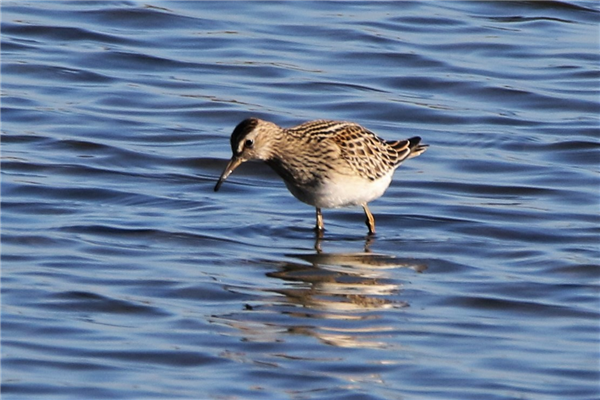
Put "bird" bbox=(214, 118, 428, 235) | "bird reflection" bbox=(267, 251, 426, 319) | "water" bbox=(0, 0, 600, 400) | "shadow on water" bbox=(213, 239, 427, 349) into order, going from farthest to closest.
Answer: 1. "bird" bbox=(214, 118, 428, 235)
2. "bird reflection" bbox=(267, 251, 426, 319)
3. "shadow on water" bbox=(213, 239, 427, 349)
4. "water" bbox=(0, 0, 600, 400)

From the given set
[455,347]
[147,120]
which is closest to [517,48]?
[147,120]

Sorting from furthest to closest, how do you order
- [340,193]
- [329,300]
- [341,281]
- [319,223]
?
[319,223], [340,193], [341,281], [329,300]

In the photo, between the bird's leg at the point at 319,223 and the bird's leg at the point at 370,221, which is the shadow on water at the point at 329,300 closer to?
the bird's leg at the point at 319,223

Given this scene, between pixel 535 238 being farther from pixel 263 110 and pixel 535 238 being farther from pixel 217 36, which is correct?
pixel 217 36

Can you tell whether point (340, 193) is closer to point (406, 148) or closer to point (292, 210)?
point (292, 210)

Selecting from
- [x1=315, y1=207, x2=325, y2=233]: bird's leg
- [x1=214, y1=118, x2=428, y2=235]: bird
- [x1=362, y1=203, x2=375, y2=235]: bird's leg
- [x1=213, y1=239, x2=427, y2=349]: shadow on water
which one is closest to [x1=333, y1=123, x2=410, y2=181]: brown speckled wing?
[x1=214, y1=118, x2=428, y2=235]: bird

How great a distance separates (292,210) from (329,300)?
2.74 metres

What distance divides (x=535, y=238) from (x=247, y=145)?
8.27 ft

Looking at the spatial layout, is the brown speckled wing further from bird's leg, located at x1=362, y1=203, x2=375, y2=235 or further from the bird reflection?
the bird reflection

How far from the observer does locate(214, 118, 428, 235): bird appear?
11.3 meters

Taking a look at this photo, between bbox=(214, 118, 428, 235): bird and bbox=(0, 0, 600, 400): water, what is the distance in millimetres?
408

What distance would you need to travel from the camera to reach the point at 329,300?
971cm

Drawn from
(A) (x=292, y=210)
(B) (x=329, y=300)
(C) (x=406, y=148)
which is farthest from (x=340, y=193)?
(B) (x=329, y=300)

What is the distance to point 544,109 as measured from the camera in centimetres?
1595
